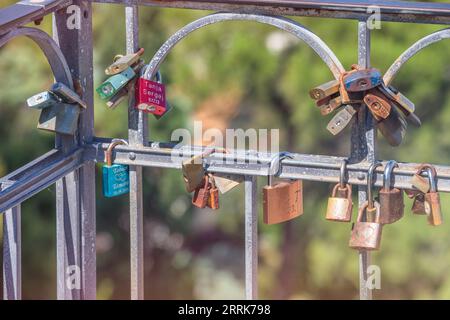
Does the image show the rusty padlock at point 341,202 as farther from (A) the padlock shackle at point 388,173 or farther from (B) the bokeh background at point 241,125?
(B) the bokeh background at point 241,125

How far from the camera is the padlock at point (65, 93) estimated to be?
206 centimetres

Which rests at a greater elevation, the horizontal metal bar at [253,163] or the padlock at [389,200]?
the horizontal metal bar at [253,163]

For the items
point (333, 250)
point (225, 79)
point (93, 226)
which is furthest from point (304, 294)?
point (93, 226)

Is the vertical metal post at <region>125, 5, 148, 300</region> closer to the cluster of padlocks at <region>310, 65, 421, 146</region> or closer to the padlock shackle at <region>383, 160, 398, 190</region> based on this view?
the cluster of padlocks at <region>310, 65, 421, 146</region>

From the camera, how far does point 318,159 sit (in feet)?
6.24

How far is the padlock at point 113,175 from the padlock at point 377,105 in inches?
21.5

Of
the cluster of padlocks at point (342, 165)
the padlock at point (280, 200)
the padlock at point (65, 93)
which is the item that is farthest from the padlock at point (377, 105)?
the padlock at point (65, 93)

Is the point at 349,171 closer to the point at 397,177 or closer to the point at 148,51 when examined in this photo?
the point at 397,177

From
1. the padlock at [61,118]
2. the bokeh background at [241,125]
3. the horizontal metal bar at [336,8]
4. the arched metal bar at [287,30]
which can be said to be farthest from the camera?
the bokeh background at [241,125]

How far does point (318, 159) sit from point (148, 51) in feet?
26.4

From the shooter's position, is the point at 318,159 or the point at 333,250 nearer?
the point at 318,159

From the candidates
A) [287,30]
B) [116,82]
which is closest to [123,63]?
[116,82]

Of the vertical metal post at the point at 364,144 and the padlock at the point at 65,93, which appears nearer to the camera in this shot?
the vertical metal post at the point at 364,144

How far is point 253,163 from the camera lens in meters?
1.96
